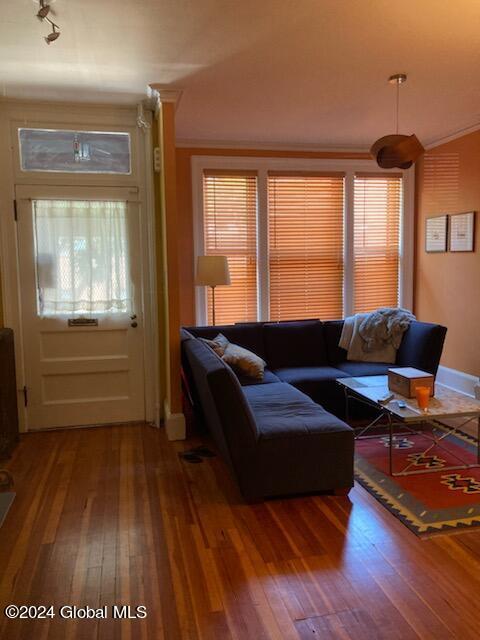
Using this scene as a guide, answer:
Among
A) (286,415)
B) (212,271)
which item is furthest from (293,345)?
(286,415)

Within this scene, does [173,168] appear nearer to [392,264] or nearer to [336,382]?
[336,382]

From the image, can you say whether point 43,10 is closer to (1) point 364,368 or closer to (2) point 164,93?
(2) point 164,93

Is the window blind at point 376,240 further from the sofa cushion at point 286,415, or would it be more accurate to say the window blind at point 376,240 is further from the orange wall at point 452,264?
the sofa cushion at point 286,415

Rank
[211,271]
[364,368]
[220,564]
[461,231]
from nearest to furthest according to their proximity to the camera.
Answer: [220,564]
[364,368]
[211,271]
[461,231]

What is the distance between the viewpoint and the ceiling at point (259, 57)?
2555 millimetres

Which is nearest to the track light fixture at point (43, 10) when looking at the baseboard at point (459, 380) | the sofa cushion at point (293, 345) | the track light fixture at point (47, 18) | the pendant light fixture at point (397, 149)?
the track light fixture at point (47, 18)

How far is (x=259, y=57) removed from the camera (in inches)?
122

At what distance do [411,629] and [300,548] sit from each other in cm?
66

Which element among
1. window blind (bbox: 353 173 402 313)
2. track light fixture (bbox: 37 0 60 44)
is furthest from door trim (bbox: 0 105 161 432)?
window blind (bbox: 353 173 402 313)

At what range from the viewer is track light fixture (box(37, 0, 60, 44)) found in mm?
2408

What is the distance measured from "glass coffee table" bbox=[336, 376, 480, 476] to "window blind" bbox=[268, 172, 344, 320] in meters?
1.60

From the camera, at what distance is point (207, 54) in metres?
3.05

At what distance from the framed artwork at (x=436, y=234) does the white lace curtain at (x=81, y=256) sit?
10.7 ft

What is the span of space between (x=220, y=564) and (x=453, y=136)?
4563mm
